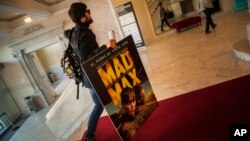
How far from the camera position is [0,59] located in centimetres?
862

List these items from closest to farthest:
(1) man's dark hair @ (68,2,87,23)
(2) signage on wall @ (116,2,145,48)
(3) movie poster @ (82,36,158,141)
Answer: (3) movie poster @ (82,36,158,141), (1) man's dark hair @ (68,2,87,23), (2) signage on wall @ (116,2,145,48)

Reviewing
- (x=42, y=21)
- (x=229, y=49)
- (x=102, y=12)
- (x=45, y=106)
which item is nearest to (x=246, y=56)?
(x=229, y=49)

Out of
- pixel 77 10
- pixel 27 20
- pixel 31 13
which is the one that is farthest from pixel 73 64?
pixel 27 20

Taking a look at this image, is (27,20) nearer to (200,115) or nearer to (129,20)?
(129,20)

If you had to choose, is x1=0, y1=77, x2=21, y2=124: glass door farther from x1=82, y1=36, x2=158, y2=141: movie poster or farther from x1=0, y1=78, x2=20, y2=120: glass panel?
x1=82, y1=36, x2=158, y2=141: movie poster

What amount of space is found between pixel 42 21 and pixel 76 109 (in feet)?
15.0

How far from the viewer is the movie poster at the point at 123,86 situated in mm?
2457

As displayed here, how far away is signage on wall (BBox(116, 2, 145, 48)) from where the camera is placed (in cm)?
908

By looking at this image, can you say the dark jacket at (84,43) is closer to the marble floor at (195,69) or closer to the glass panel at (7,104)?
Answer: the marble floor at (195,69)

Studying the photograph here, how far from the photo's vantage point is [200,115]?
106 inches

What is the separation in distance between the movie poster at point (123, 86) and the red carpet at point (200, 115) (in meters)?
0.21

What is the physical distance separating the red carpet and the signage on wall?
20.3ft

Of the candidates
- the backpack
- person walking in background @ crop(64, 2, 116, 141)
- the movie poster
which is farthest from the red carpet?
person walking in background @ crop(64, 2, 116, 141)

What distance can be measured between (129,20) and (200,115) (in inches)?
277
